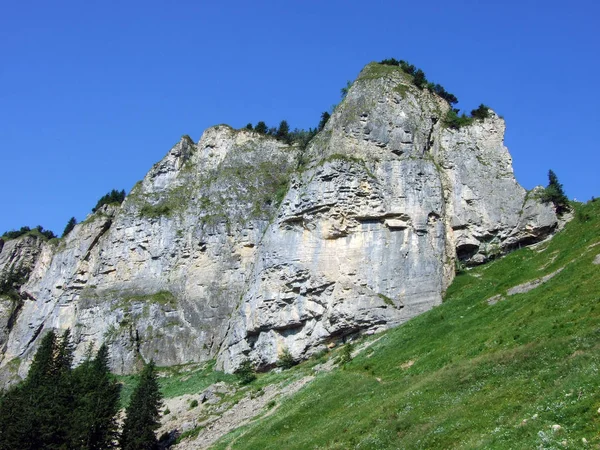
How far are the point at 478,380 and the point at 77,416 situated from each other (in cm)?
3077

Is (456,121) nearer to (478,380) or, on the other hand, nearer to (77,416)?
(478,380)

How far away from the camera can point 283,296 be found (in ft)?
183

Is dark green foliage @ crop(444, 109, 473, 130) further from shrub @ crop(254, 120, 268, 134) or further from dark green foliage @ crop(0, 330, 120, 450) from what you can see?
dark green foliage @ crop(0, 330, 120, 450)

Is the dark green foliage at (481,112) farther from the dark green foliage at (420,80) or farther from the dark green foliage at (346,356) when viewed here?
the dark green foliage at (346,356)

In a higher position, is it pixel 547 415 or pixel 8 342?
pixel 8 342

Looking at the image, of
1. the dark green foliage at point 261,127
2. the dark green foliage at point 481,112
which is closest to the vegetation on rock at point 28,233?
the dark green foliage at point 261,127

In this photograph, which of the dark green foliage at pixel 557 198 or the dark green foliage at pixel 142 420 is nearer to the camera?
the dark green foliage at pixel 142 420

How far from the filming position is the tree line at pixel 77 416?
41.8 meters

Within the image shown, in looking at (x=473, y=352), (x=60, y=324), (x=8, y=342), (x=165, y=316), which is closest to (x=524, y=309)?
(x=473, y=352)

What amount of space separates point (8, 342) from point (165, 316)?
31.7m

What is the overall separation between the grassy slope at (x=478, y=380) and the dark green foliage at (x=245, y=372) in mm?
12112

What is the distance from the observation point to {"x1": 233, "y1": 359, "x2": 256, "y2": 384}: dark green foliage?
52.2 m

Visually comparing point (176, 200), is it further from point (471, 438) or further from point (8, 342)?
point (471, 438)

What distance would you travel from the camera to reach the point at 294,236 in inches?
2283
